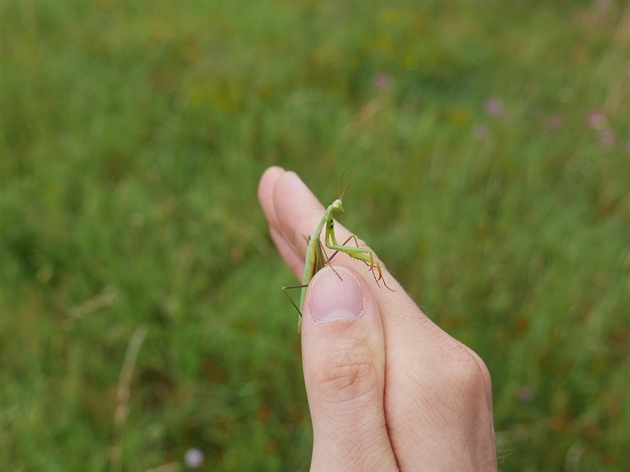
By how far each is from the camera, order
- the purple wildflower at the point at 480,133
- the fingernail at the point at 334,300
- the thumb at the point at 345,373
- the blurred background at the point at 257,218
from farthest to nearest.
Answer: the purple wildflower at the point at 480,133 < the blurred background at the point at 257,218 < the fingernail at the point at 334,300 < the thumb at the point at 345,373

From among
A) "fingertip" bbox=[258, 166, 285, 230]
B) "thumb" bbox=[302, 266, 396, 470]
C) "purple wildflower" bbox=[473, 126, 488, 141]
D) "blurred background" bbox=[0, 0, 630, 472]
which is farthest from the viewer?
"purple wildflower" bbox=[473, 126, 488, 141]

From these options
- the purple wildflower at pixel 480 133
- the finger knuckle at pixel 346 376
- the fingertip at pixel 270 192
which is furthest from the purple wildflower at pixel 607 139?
the finger knuckle at pixel 346 376

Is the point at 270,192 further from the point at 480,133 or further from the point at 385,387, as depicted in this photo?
the point at 480,133

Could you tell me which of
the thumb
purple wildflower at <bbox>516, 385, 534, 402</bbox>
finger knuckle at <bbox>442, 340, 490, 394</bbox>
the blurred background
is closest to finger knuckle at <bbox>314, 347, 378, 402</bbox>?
the thumb

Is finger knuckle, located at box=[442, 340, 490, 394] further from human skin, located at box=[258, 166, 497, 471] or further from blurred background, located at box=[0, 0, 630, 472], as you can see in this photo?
blurred background, located at box=[0, 0, 630, 472]

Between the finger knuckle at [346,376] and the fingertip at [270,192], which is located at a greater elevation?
the finger knuckle at [346,376]

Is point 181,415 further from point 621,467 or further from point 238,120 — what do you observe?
point 238,120

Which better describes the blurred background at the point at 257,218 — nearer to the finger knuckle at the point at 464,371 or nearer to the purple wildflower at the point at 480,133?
the purple wildflower at the point at 480,133

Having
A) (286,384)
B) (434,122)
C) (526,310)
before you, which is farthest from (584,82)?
(286,384)

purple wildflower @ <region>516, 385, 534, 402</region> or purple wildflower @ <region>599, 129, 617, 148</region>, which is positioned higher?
purple wildflower @ <region>599, 129, 617, 148</region>

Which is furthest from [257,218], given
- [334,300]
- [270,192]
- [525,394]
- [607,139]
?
[607,139]
